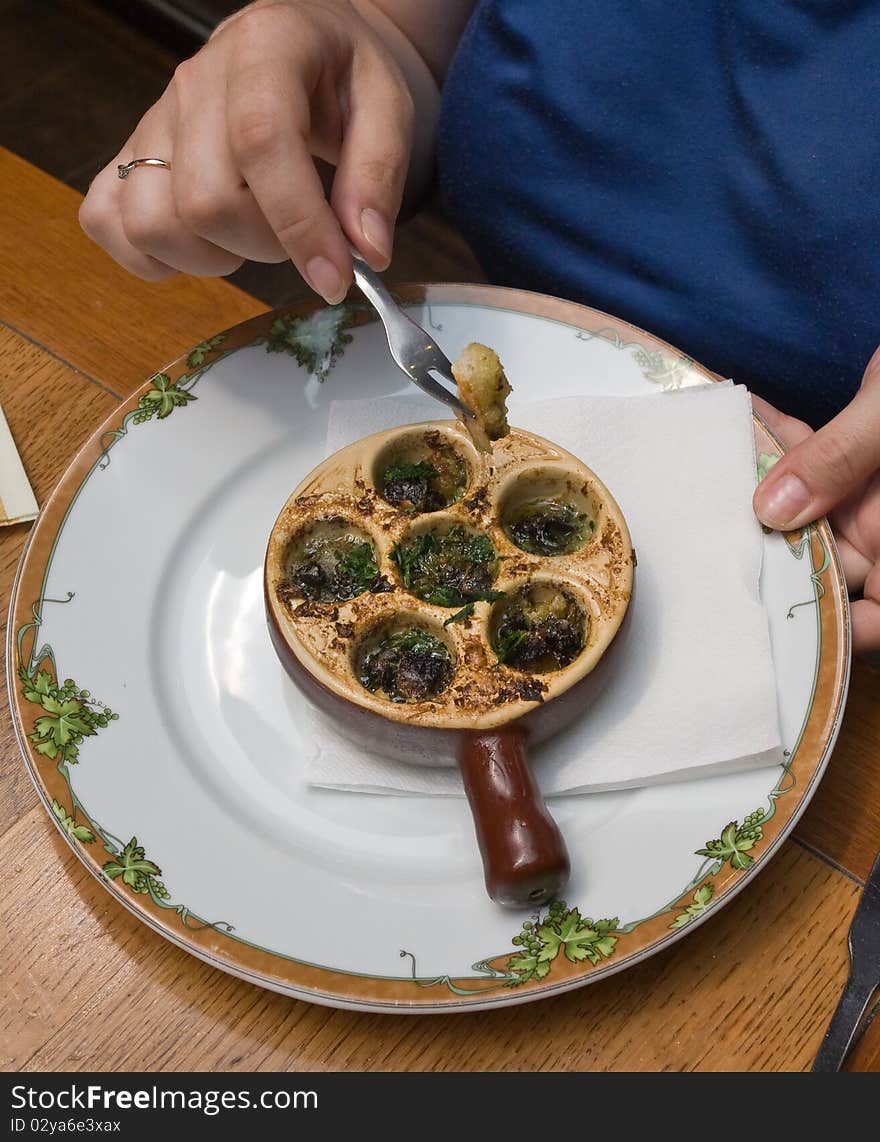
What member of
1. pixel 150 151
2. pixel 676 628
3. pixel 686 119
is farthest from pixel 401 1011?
pixel 686 119

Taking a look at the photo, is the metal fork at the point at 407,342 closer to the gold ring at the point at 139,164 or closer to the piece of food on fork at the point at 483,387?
the piece of food on fork at the point at 483,387

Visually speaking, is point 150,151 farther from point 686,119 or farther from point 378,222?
point 686,119

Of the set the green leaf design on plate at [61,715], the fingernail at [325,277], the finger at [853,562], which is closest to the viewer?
the green leaf design on plate at [61,715]

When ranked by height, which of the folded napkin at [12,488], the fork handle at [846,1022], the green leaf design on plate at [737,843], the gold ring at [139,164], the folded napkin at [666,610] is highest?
the gold ring at [139,164]

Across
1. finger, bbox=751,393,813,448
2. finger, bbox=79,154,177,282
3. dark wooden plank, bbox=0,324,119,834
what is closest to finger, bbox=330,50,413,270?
finger, bbox=79,154,177,282

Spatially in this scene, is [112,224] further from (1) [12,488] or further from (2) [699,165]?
(2) [699,165]

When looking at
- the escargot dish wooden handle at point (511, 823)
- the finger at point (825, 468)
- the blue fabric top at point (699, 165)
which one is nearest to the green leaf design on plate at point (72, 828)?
the escargot dish wooden handle at point (511, 823)

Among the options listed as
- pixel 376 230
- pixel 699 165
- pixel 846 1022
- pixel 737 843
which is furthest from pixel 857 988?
pixel 699 165

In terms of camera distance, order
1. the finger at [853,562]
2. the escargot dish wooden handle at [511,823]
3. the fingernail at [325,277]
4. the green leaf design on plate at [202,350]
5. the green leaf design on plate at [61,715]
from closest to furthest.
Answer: the escargot dish wooden handle at [511,823], the green leaf design on plate at [61,715], the fingernail at [325,277], the finger at [853,562], the green leaf design on plate at [202,350]
